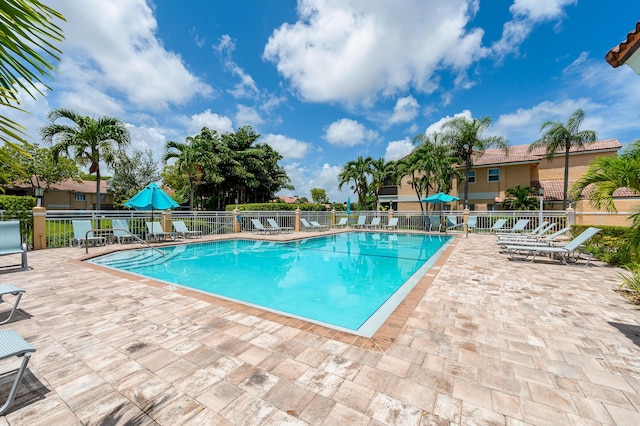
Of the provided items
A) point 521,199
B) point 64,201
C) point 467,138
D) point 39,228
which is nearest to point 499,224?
point 521,199

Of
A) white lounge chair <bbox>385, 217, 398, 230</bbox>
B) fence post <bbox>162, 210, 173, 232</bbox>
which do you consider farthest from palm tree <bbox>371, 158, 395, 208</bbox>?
fence post <bbox>162, 210, 173, 232</bbox>

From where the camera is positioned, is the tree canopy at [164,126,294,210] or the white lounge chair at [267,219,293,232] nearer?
the white lounge chair at [267,219,293,232]

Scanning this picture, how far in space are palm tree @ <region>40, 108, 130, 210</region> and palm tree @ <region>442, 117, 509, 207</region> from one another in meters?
22.9

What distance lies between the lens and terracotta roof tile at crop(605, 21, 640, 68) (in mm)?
2734

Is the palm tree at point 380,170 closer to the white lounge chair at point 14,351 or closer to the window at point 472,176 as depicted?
A: the window at point 472,176

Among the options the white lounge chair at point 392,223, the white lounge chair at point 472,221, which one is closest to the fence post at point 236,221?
the white lounge chair at point 392,223

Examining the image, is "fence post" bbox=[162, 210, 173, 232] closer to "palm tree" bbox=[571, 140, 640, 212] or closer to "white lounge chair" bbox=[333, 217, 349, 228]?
"white lounge chair" bbox=[333, 217, 349, 228]

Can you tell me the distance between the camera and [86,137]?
1460 cm

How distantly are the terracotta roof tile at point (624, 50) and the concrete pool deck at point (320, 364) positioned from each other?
10.5 feet

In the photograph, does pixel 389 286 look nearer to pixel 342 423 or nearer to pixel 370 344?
pixel 370 344

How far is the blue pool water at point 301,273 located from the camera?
16.7ft

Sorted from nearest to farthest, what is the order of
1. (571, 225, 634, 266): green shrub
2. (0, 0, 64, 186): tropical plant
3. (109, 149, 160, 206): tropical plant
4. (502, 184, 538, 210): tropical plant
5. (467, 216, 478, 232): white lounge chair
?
(0, 0, 64, 186): tropical plant → (571, 225, 634, 266): green shrub → (467, 216, 478, 232): white lounge chair → (502, 184, 538, 210): tropical plant → (109, 149, 160, 206): tropical plant

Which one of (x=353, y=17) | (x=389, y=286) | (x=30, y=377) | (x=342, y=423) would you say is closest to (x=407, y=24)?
(x=353, y=17)

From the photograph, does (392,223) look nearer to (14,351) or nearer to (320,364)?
(320,364)
